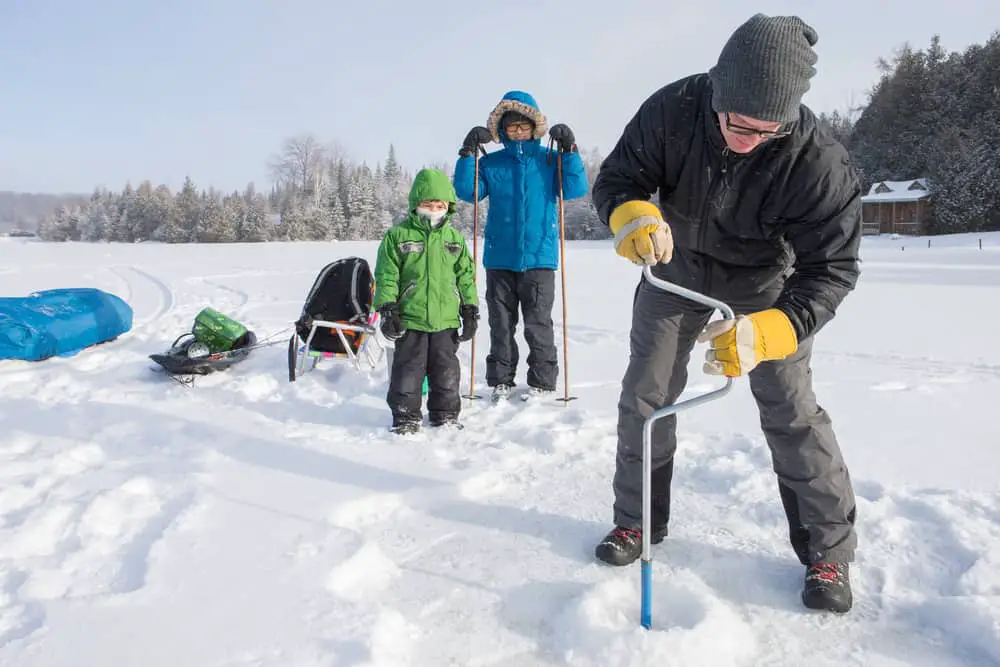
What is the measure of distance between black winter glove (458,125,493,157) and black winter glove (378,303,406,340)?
4.53 ft

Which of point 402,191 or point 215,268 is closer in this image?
point 215,268

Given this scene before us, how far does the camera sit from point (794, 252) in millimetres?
2111

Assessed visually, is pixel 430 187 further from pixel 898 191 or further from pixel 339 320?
pixel 898 191

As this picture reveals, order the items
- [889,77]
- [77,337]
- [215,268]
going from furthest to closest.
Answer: [889,77], [215,268], [77,337]

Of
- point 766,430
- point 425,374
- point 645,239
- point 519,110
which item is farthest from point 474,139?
point 766,430

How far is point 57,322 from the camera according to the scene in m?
5.91

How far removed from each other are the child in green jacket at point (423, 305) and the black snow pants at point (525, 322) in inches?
21.5

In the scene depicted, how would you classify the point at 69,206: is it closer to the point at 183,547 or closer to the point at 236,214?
the point at 236,214

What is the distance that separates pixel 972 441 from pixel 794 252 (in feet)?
7.17

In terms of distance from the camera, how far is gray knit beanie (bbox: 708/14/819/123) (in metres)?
1.73

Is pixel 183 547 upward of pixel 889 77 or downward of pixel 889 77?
downward

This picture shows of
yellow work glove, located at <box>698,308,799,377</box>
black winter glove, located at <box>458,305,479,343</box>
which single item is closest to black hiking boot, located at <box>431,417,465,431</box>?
black winter glove, located at <box>458,305,479,343</box>

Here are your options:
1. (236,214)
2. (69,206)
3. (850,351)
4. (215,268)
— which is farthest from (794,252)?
(69,206)

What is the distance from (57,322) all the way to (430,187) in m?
4.29
